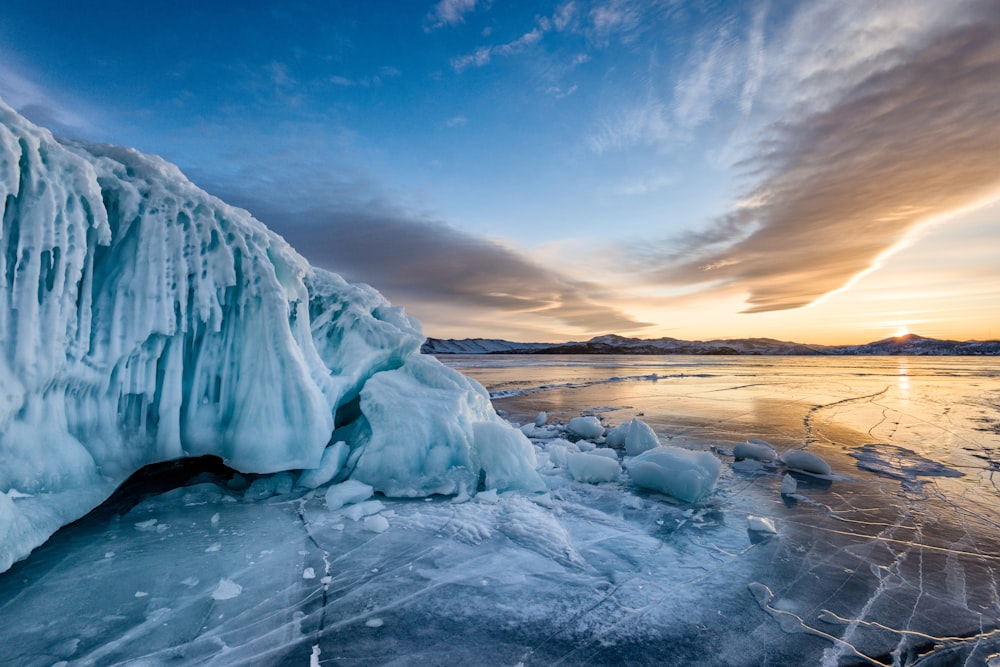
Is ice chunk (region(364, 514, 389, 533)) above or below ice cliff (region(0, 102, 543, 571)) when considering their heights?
below

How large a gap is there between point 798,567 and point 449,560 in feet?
9.26

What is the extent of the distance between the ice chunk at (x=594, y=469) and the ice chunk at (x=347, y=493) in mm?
2709

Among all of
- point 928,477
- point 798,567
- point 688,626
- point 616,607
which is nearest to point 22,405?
point 616,607

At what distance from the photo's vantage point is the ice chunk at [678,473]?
16.1ft

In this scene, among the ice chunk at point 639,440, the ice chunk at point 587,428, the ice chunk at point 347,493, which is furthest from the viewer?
the ice chunk at point 587,428

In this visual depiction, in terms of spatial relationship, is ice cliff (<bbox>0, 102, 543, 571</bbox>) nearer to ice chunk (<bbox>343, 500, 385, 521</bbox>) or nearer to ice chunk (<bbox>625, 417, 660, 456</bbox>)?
ice chunk (<bbox>343, 500, 385, 521</bbox>)

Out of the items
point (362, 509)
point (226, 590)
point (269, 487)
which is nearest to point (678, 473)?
point (362, 509)

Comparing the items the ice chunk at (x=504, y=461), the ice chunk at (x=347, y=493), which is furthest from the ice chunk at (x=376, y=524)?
the ice chunk at (x=504, y=461)

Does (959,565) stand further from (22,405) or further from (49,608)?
(22,405)

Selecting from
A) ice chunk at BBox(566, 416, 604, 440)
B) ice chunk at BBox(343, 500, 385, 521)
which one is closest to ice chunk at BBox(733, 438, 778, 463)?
ice chunk at BBox(566, 416, 604, 440)

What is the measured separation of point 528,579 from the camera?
3105 mm

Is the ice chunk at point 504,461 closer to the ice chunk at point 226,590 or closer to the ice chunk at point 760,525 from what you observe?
the ice chunk at point 760,525

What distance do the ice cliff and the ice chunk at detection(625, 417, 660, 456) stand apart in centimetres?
262

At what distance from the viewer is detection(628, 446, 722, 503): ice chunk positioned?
4.92 metres
